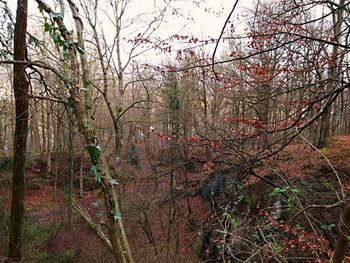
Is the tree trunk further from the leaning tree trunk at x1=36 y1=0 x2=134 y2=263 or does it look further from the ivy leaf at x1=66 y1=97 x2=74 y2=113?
the ivy leaf at x1=66 y1=97 x2=74 y2=113

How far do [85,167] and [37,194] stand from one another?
371 centimetres

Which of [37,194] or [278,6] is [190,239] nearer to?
[278,6]

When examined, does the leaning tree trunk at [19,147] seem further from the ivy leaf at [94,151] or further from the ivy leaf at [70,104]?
the ivy leaf at [94,151]

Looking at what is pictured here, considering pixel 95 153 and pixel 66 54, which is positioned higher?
pixel 66 54

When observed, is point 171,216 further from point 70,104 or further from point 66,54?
point 66,54

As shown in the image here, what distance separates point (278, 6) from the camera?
4328mm

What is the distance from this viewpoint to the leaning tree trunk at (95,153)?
108 inches

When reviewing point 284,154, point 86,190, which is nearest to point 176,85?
point 284,154

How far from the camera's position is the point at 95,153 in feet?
8.83

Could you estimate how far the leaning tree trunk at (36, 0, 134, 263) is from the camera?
8.97ft

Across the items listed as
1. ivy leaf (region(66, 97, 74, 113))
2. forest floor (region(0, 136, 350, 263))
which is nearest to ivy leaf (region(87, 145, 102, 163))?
ivy leaf (region(66, 97, 74, 113))

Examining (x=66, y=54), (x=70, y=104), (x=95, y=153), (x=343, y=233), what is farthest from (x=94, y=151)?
(x=343, y=233)

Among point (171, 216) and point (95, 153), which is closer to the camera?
point (95, 153)

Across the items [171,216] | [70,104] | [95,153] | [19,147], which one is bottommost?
[171,216]
